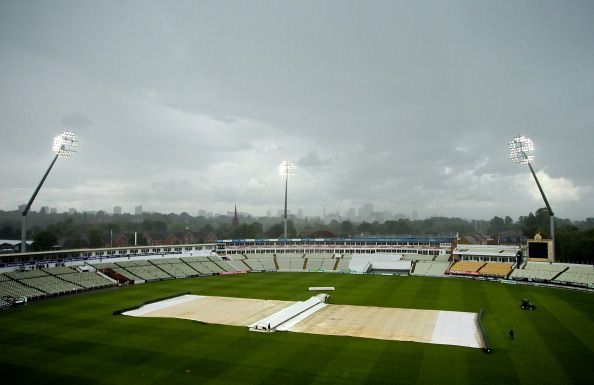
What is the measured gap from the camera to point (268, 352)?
23.0m

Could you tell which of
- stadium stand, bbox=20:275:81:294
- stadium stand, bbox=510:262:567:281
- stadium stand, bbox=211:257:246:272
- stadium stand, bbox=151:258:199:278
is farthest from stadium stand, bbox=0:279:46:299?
stadium stand, bbox=510:262:567:281

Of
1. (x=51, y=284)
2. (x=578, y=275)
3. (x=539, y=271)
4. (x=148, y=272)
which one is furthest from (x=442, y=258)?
(x=51, y=284)

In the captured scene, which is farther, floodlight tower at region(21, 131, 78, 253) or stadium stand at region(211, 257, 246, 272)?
stadium stand at region(211, 257, 246, 272)

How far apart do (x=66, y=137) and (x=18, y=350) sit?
107ft

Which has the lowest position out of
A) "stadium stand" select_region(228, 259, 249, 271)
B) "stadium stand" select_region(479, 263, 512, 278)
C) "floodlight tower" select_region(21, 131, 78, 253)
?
"stadium stand" select_region(228, 259, 249, 271)

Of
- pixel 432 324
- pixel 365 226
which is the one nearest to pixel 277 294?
pixel 432 324

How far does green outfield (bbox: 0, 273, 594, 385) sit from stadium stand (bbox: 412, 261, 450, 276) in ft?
75.5

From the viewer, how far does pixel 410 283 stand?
5225cm

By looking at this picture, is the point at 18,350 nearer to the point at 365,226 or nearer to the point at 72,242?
the point at 72,242

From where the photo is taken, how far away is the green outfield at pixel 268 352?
19.1 m

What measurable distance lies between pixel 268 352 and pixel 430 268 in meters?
46.7

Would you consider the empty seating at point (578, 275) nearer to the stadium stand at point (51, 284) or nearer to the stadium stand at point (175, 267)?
the stadium stand at point (175, 267)

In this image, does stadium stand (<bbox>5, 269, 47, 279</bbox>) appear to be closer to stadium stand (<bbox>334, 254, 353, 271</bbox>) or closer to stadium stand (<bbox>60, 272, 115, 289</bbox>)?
stadium stand (<bbox>60, 272, 115, 289</bbox>)

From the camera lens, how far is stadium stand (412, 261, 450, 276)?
60.8m
